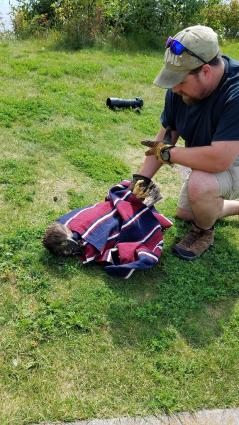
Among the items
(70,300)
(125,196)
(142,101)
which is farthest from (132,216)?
(142,101)

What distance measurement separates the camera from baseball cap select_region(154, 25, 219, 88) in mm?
2980

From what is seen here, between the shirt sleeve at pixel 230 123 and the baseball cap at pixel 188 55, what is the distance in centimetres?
32

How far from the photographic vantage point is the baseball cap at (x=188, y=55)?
298cm

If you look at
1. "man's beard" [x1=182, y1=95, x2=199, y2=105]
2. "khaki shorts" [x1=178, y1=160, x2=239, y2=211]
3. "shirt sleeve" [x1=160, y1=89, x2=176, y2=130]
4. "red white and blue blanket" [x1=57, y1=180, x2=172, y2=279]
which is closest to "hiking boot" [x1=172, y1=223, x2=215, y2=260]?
"red white and blue blanket" [x1=57, y1=180, x2=172, y2=279]

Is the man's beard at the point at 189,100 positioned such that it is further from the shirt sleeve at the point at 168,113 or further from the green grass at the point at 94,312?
the green grass at the point at 94,312

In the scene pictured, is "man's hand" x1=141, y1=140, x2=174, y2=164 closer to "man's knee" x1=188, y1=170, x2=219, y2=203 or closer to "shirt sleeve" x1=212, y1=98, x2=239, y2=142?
"man's knee" x1=188, y1=170, x2=219, y2=203

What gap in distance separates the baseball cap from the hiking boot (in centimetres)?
118

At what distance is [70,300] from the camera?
301 centimetres

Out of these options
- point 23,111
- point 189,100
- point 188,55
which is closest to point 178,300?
point 189,100

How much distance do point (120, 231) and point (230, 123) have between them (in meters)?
1.06

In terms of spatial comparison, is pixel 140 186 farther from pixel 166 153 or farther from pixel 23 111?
pixel 23 111

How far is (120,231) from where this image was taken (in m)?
3.42

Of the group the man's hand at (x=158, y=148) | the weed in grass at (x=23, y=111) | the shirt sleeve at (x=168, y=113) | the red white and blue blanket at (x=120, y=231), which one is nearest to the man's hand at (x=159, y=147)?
the man's hand at (x=158, y=148)

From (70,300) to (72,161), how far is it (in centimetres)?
200
